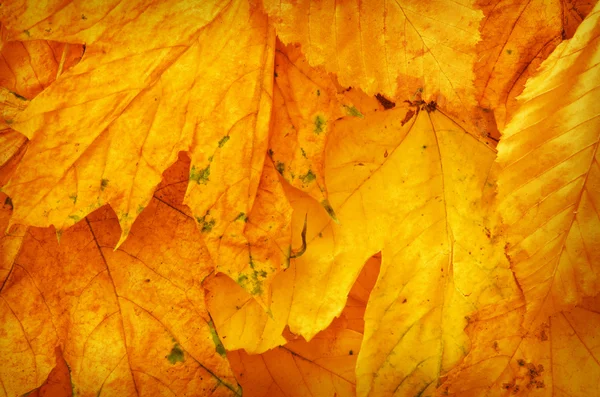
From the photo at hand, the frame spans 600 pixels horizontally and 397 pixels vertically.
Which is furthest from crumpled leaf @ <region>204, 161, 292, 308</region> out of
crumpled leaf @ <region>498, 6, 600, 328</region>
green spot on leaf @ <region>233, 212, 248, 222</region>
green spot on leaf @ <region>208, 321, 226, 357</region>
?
crumpled leaf @ <region>498, 6, 600, 328</region>

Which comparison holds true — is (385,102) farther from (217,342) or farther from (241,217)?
(217,342)

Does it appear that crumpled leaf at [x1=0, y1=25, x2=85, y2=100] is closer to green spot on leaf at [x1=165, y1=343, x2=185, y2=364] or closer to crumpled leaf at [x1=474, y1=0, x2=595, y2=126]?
green spot on leaf at [x1=165, y1=343, x2=185, y2=364]

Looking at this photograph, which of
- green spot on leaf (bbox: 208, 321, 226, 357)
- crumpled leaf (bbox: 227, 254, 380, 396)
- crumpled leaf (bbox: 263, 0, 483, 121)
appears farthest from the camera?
crumpled leaf (bbox: 227, 254, 380, 396)

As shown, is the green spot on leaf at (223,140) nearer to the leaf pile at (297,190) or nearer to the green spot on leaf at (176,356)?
the leaf pile at (297,190)

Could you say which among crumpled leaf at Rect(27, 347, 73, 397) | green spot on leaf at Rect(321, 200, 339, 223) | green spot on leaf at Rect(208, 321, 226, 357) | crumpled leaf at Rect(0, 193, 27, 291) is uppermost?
green spot on leaf at Rect(321, 200, 339, 223)

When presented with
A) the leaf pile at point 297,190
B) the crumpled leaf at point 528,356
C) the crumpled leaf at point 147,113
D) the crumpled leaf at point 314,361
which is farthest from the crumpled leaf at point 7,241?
the crumpled leaf at point 528,356

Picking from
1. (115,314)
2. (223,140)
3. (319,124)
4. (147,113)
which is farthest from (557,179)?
(115,314)
